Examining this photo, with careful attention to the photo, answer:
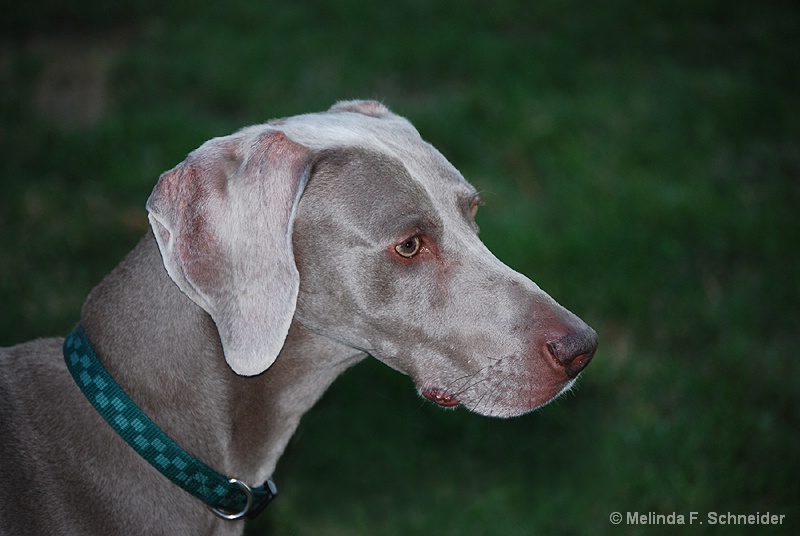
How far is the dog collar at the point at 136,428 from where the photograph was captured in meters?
2.11

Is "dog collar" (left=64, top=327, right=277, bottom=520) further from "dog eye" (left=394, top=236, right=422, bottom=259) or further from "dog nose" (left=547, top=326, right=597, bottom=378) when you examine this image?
"dog nose" (left=547, top=326, right=597, bottom=378)

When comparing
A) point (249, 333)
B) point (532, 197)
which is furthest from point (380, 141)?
point (532, 197)

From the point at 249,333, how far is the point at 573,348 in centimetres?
79

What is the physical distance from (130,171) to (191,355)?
326 centimetres

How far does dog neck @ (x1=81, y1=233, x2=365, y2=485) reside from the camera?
85.0 inches

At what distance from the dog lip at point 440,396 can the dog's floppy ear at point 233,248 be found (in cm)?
43

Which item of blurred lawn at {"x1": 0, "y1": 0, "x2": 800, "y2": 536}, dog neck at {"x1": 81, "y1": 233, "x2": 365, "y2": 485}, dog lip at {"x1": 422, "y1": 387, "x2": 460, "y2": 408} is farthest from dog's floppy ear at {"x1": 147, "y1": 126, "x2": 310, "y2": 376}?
blurred lawn at {"x1": 0, "y1": 0, "x2": 800, "y2": 536}

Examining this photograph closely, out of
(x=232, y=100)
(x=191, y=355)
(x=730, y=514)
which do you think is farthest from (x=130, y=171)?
(x=730, y=514)

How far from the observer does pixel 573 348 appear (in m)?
2.15

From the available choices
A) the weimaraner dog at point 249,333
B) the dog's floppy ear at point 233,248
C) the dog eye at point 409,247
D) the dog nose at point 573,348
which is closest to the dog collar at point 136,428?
the weimaraner dog at point 249,333

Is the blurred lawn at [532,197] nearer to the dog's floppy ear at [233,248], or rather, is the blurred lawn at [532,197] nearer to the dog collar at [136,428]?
the dog's floppy ear at [233,248]

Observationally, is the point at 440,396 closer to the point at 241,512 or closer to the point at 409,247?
the point at 409,247

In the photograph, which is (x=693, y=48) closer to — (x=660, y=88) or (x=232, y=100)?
(x=660, y=88)

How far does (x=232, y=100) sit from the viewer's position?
6086 millimetres
